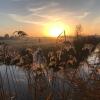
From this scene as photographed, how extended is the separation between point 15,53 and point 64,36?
6.85 feet

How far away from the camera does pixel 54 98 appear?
5.11m

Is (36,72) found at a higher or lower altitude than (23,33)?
lower

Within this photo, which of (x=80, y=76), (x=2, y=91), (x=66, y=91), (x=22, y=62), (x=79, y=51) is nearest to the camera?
(x=2, y=91)

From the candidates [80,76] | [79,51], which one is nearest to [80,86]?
[80,76]

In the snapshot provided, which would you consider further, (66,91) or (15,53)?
(15,53)

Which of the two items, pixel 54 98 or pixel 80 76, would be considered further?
pixel 80 76

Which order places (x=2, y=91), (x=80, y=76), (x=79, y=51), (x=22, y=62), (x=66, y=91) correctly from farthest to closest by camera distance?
(x=79, y=51) < (x=80, y=76) < (x=22, y=62) < (x=66, y=91) < (x=2, y=91)

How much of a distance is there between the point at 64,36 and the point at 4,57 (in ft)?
4.24

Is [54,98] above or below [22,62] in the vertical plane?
below

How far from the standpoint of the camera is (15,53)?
650 cm

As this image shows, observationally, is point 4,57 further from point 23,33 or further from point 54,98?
point 54,98

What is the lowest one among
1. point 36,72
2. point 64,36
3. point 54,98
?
point 54,98

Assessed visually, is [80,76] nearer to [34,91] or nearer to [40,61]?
[40,61]

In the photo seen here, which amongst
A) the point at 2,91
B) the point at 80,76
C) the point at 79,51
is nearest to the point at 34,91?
the point at 2,91
